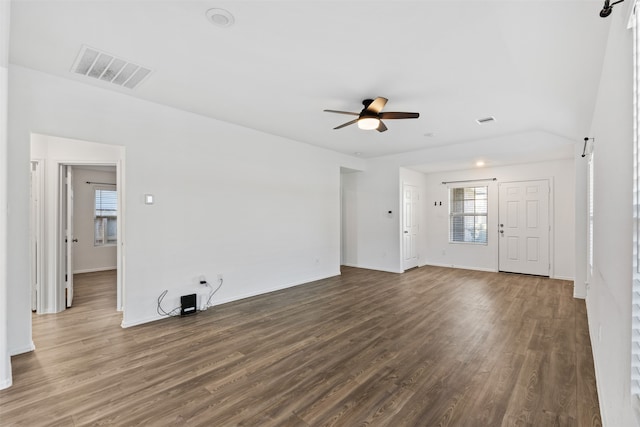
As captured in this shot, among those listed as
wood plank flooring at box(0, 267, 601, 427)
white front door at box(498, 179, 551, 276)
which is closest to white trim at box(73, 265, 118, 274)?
wood plank flooring at box(0, 267, 601, 427)

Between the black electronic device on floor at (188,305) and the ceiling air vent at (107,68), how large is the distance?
8.80 feet

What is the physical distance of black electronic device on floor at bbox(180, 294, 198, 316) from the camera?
3900mm

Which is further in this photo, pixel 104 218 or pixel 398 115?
pixel 104 218

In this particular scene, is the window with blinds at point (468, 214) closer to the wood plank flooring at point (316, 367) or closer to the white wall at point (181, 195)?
the wood plank flooring at point (316, 367)

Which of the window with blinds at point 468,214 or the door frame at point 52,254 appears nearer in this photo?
the door frame at point 52,254

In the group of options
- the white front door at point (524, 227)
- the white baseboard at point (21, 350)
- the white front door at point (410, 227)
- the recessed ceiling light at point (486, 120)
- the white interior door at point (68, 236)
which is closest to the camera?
the white baseboard at point (21, 350)

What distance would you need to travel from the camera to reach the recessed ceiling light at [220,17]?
202cm

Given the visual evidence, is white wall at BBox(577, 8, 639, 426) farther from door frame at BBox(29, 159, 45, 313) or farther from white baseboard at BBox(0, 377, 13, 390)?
door frame at BBox(29, 159, 45, 313)

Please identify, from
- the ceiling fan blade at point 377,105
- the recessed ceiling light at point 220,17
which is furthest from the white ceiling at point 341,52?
the ceiling fan blade at point 377,105

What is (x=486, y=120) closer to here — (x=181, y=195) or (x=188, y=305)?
(x=181, y=195)

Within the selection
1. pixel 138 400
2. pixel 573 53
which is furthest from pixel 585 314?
pixel 138 400

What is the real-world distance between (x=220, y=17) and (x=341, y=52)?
1.00 m

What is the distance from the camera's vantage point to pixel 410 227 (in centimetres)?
711

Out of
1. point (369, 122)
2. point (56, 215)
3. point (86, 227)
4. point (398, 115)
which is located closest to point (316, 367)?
point (369, 122)
